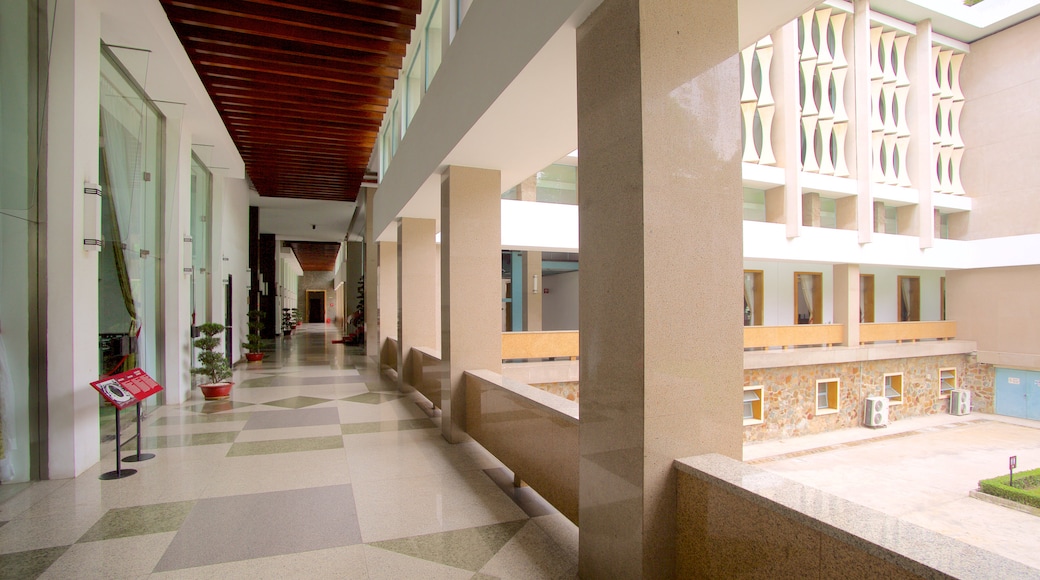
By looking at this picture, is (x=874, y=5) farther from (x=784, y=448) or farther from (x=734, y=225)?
(x=734, y=225)

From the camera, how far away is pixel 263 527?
3242 millimetres

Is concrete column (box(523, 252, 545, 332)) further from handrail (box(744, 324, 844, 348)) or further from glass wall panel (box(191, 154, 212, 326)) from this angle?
glass wall panel (box(191, 154, 212, 326))

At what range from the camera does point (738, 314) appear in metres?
2.29

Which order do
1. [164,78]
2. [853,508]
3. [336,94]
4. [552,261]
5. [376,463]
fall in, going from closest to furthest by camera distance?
[853,508], [376,463], [164,78], [336,94], [552,261]

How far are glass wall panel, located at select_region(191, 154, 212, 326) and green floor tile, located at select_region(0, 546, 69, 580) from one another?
5.95 m

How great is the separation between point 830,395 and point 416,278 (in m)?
14.9

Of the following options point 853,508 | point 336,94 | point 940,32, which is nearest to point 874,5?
point 940,32

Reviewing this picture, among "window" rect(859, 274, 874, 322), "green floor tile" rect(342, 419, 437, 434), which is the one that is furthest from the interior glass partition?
"window" rect(859, 274, 874, 322)

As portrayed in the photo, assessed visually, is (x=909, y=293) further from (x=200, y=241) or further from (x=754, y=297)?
(x=200, y=241)

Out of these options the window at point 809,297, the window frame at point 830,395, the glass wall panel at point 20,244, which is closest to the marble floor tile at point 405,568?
the glass wall panel at point 20,244

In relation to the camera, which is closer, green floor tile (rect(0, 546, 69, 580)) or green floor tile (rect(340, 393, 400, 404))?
green floor tile (rect(0, 546, 69, 580))

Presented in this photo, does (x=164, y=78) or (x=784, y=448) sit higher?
(x=164, y=78)

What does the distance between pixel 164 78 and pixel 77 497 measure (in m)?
4.85

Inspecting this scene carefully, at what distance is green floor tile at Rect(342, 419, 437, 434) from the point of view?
595cm
